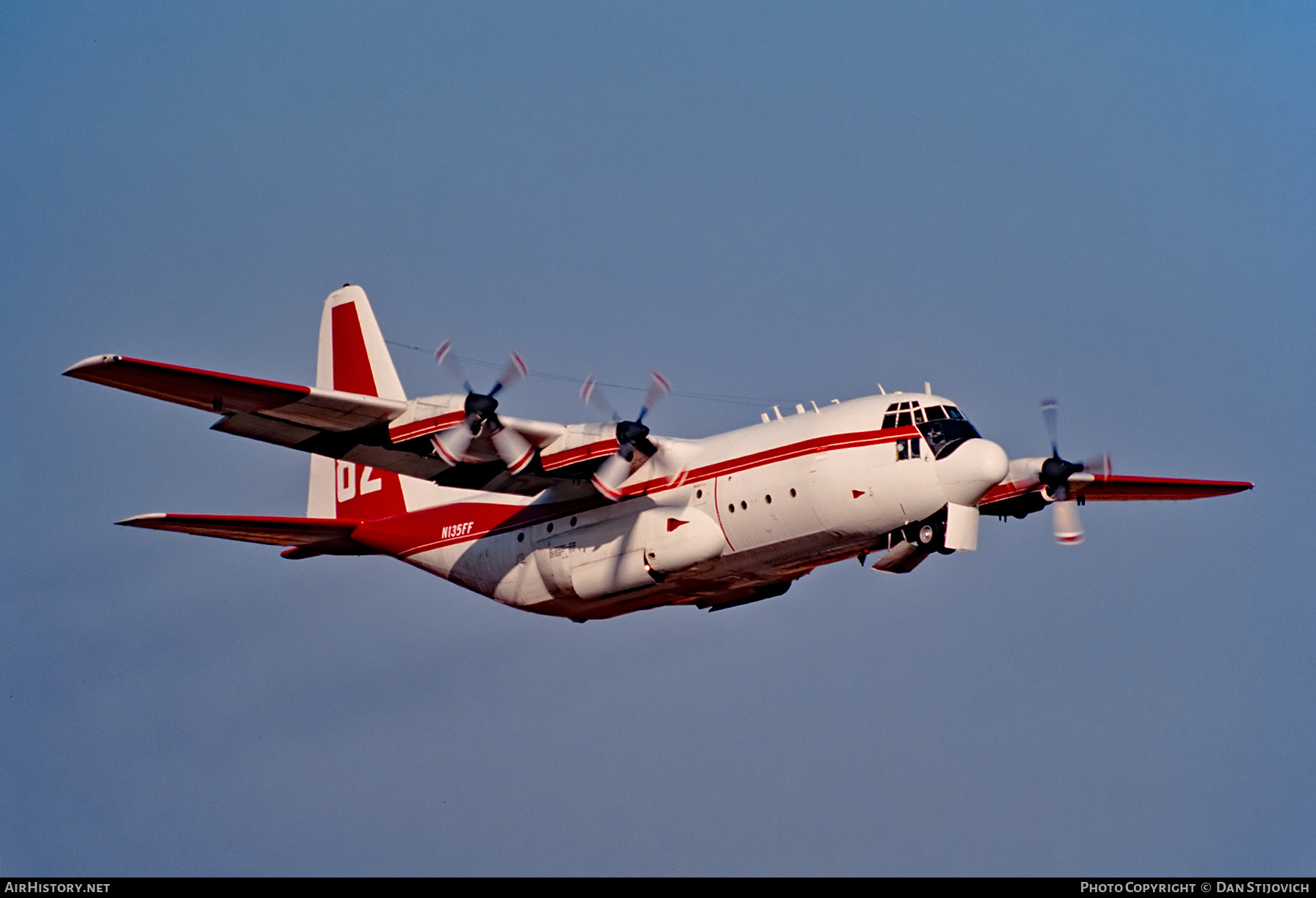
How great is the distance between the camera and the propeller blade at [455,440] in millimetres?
25938

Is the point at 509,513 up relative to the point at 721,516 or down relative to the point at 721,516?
up

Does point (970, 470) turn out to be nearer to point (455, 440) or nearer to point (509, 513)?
point (455, 440)

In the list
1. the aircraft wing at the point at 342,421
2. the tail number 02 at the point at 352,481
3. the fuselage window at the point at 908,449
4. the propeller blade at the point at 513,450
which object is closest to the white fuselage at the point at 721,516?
the fuselage window at the point at 908,449

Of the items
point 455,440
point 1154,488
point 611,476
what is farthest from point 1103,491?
point 455,440

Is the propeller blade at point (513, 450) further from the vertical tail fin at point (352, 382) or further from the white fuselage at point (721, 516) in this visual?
the vertical tail fin at point (352, 382)

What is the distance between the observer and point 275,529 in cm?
2964

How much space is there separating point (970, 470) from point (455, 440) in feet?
24.3

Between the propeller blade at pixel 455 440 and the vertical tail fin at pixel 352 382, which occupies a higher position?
the vertical tail fin at pixel 352 382

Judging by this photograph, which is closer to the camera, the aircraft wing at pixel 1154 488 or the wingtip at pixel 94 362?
the wingtip at pixel 94 362

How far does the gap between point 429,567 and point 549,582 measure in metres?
3.27

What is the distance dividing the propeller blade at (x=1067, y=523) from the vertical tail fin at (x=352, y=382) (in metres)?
11.2
